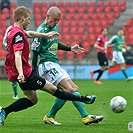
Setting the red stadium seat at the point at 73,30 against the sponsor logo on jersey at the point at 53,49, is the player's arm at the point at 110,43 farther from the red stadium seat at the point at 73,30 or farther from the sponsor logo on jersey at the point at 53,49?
the sponsor logo on jersey at the point at 53,49

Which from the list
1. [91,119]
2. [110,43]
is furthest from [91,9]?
[91,119]

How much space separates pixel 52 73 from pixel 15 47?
109 centimetres

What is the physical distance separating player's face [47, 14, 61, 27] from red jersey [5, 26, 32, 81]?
0.70 m

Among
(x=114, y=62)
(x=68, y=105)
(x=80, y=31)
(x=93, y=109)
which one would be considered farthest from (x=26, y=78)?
(x=80, y=31)

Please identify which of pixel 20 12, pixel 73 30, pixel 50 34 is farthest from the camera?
pixel 73 30

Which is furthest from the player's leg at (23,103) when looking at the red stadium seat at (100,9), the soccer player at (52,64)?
the red stadium seat at (100,9)

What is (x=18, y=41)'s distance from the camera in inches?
289

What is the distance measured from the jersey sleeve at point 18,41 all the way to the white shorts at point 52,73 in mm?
1010

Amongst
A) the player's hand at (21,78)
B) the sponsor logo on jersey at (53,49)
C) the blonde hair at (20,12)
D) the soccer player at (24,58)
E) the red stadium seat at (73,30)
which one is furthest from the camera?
the red stadium seat at (73,30)

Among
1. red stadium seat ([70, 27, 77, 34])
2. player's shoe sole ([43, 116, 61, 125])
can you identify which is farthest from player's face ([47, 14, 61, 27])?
red stadium seat ([70, 27, 77, 34])

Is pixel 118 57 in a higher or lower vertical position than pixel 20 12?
lower

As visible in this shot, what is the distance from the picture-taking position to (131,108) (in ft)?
35.8

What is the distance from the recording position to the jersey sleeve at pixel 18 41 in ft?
24.0

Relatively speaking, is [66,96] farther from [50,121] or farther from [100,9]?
[100,9]
